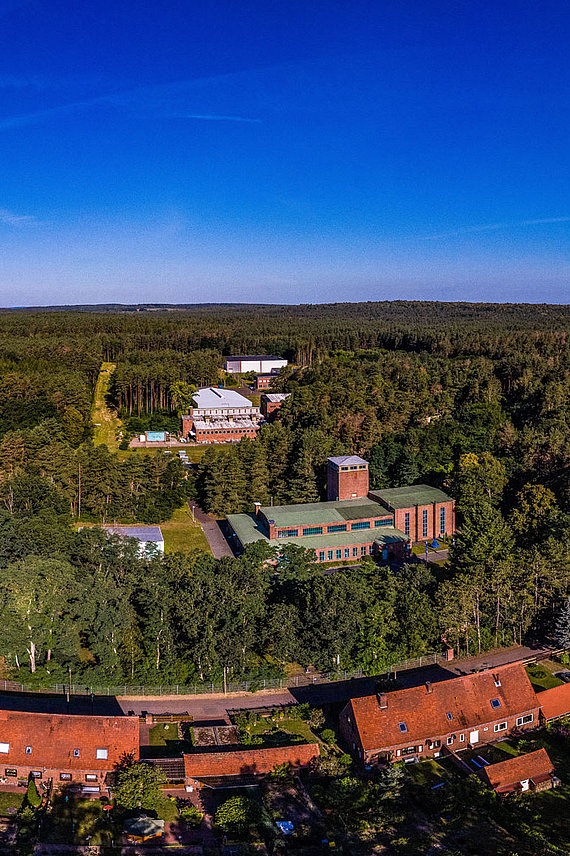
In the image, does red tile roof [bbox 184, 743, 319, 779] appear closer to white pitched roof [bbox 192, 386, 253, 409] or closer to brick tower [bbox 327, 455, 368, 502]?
brick tower [bbox 327, 455, 368, 502]

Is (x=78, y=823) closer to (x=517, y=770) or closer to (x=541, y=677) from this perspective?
(x=517, y=770)

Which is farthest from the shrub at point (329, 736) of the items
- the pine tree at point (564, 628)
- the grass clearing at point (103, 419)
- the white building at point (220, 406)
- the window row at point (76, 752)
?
the white building at point (220, 406)

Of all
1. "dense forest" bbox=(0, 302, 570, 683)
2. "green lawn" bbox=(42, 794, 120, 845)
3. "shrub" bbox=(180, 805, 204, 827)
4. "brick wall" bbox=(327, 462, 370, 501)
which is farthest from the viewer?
"brick wall" bbox=(327, 462, 370, 501)

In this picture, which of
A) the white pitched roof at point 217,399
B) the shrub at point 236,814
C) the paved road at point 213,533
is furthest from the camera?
the white pitched roof at point 217,399

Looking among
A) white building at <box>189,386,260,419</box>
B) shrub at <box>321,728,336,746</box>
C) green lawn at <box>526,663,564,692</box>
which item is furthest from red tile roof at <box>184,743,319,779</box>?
white building at <box>189,386,260,419</box>

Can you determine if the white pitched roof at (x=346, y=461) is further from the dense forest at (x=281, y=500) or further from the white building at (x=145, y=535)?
the white building at (x=145, y=535)

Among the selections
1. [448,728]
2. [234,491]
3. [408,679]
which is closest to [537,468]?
[234,491]
